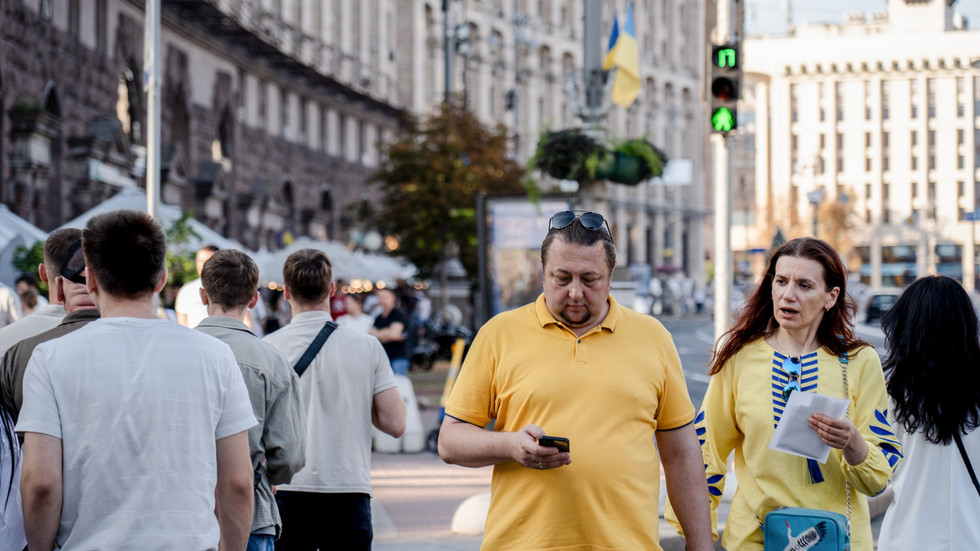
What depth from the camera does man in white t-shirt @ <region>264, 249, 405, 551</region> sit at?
17.6 ft

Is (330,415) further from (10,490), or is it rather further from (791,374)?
(791,374)

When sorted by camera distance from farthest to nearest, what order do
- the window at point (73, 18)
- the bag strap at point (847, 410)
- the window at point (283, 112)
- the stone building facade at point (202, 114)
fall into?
1. the window at point (283, 112)
2. the window at point (73, 18)
3. the stone building facade at point (202, 114)
4. the bag strap at point (847, 410)

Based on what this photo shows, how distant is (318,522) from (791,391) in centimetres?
220

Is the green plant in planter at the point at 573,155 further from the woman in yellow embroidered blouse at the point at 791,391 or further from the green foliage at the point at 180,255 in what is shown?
the woman in yellow embroidered blouse at the point at 791,391

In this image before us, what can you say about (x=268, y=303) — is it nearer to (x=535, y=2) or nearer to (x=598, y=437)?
(x=598, y=437)

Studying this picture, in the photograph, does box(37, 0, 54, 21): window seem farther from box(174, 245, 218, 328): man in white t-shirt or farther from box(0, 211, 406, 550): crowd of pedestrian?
box(0, 211, 406, 550): crowd of pedestrian

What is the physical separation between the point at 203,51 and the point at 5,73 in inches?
487

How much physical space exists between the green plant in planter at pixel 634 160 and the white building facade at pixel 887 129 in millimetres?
101649

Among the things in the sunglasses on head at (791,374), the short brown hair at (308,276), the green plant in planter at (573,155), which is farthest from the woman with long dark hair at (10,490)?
the green plant in planter at (573,155)

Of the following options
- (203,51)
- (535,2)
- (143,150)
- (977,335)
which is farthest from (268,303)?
(535,2)

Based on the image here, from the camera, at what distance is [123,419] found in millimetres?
3428

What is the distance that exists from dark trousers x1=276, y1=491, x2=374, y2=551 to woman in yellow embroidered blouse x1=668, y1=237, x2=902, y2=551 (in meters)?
1.71

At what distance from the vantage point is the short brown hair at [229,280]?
15.8 ft

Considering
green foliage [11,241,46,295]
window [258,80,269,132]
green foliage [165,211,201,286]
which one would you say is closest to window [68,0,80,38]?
green foliage [165,211,201,286]
